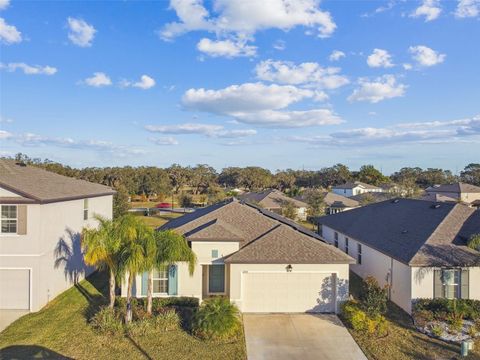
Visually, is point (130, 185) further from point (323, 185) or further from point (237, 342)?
point (237, 342)

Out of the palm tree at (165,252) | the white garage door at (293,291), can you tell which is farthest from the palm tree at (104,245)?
the white garage door at (293,291)

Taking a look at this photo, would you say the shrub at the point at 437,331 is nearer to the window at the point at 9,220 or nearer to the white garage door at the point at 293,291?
the white garage door at the point at 293,291

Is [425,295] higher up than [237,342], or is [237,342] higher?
[425,295]

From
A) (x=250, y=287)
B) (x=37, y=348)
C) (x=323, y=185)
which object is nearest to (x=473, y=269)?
(x=250, y=287)

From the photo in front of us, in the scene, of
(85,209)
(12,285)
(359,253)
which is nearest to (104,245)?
(12,285)

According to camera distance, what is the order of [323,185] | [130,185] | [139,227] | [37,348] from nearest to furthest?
1. [37,348]
2. [139,227]
3. [130,185]
4. [323,185]

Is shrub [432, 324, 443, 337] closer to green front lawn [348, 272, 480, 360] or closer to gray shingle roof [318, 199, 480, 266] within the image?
green front lawn [348, 272, 480, 360]

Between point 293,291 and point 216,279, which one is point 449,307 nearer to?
point 293,291
